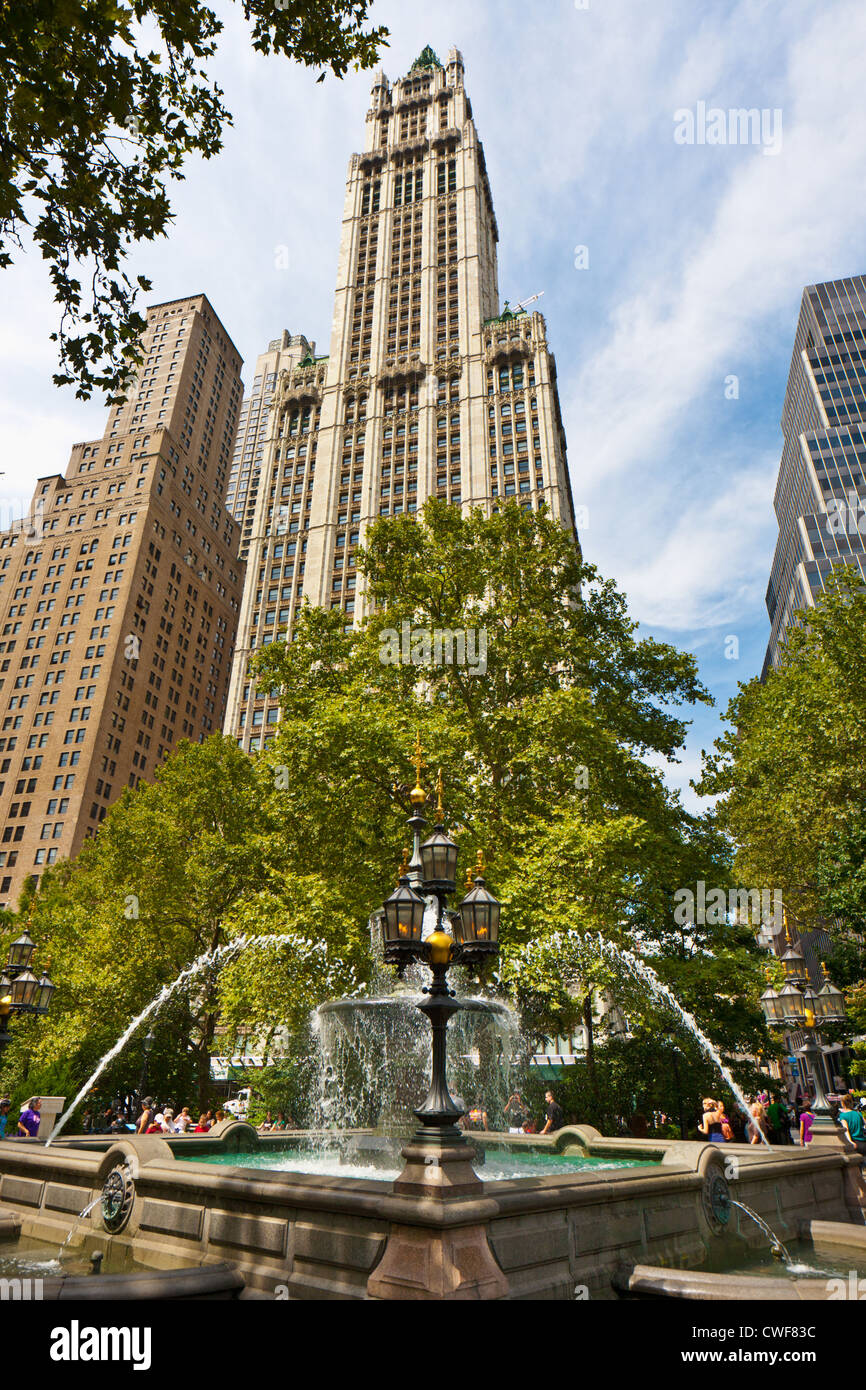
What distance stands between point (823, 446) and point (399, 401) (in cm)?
4749

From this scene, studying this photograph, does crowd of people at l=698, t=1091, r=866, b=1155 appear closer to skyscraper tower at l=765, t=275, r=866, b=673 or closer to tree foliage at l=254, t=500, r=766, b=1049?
tree foliage at l=254, t=500, r=766, b=1049

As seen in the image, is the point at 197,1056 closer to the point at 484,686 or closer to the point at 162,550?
the point at 484,686

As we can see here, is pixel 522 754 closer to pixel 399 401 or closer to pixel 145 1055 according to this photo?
pixel 145 1055

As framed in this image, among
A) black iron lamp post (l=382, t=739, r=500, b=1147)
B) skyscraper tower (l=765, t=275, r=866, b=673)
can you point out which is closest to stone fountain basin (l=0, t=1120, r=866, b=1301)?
black iron lamp post (l=382, t=739, r=500, b=1147)

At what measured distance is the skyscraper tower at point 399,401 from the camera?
7469cm

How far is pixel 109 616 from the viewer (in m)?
86.8

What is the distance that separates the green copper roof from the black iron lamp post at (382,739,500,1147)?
135 m

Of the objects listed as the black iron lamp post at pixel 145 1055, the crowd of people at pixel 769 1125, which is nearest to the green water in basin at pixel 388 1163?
the crowd of people at pixel 769 1125

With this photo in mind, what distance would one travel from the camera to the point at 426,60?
368 feet

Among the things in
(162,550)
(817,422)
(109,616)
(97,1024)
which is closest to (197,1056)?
(97,1024)

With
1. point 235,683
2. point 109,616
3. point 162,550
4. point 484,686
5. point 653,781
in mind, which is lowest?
point 653,781

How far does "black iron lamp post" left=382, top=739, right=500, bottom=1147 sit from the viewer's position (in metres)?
7.10

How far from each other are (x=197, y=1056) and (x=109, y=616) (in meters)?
66.4
